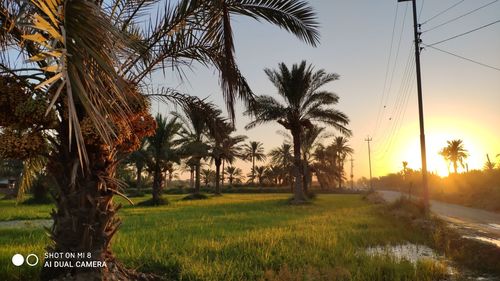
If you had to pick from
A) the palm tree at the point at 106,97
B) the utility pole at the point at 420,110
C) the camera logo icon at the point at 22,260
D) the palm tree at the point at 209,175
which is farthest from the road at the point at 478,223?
the palm tree at the point at 209,175

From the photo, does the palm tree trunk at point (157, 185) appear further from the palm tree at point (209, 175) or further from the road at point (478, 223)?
the palm tree at point (209, 175)

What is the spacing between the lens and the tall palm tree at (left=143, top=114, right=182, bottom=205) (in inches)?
1125

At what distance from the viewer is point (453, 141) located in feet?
216

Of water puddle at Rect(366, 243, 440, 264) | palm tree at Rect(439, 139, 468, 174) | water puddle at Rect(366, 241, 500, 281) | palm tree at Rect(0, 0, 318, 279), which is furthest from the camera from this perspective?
palm tree at Rect(439, 139, 468, 174)

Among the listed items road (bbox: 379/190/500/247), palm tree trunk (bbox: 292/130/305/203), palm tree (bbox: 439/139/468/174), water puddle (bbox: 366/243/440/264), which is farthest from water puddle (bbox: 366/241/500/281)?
palm tree (bbox: 439/139/468/174)

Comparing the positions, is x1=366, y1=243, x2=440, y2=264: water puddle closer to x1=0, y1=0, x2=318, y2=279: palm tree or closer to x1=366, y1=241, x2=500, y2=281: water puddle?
x1=366, y1=241, x2=500, y2=281: water puddle

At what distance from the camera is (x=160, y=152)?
2941 centimetres

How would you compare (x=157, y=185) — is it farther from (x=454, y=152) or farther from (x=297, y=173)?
(x=454, y=152)

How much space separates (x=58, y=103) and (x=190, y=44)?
2.34 meters

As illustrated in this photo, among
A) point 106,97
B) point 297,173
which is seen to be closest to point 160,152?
point 297,173

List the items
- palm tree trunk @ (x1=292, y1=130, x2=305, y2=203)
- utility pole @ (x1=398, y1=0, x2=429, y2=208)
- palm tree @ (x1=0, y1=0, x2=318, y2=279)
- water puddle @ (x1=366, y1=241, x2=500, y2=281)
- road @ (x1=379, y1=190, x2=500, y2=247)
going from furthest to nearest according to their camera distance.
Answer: palm tree trunk @ (x1=292, y1=130, x2=305, y2=203) < utility pole @ (x1=398, y1=0, x2=429, y2=208) < road @ (x1=379, y1=190, x2=500, y2=247) < water puddle @ (x1=366, y1=241, x2=500, y2=281) < palm tree @ (x1=0, y1=0, x2=318, y2=279)

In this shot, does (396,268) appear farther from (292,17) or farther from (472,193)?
(472,193)

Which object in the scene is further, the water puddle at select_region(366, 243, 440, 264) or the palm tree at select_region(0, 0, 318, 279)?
the water puddle at select_region(366, 243, 440, 264)

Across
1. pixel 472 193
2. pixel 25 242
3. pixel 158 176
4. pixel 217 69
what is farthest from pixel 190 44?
pixel 472 193
